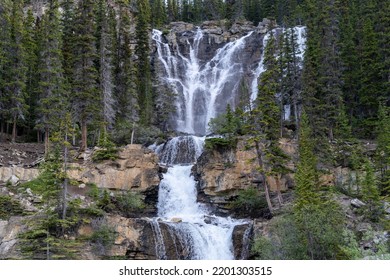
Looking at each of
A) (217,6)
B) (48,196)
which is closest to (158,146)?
(48,196)

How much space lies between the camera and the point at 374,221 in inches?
936

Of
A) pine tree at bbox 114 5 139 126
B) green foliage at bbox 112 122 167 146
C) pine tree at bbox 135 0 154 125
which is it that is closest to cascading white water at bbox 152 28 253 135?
pine tree at bbox 135 0 154 125

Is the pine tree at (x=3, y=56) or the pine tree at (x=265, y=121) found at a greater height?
the pine tree at (x=3, y=56)

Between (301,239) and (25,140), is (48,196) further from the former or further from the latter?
(25,140)

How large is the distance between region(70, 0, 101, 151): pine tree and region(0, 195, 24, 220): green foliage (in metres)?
8.15

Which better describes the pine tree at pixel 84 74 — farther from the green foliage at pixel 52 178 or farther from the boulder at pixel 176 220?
the green foliage at pixel 52 178

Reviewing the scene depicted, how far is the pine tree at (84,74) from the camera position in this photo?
109 feet

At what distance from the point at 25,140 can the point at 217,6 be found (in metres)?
52.0

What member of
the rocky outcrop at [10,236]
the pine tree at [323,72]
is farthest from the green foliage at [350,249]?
the rocky outcrop at [10,236]

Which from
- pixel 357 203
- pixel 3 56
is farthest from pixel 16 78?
pixel 357 203

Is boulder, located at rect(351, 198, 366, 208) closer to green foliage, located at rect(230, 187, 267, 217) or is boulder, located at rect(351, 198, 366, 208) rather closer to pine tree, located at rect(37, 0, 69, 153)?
green foliage, located at rect(230, 187, 267, 217)

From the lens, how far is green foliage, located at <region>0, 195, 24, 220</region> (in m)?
25.2

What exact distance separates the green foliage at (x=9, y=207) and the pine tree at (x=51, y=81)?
35.3ft

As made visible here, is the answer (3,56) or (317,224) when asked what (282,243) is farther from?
(3,56)
